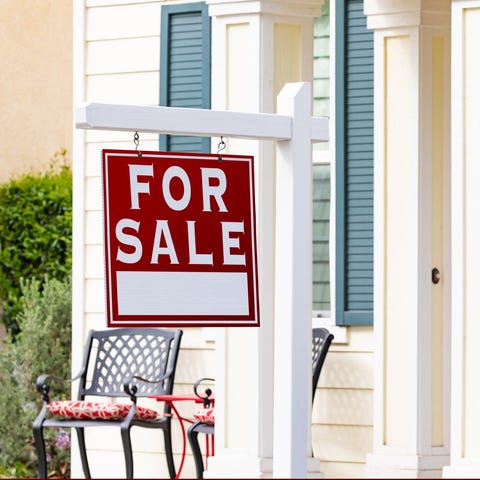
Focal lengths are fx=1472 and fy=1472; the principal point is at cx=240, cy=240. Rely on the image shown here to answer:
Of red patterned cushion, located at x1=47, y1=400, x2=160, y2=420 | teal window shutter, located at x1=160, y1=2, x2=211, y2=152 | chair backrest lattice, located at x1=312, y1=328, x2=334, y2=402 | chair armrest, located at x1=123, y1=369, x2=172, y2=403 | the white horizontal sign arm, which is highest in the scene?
teal window shutter, located at x1=160, y1=2, x2=211, y2=152

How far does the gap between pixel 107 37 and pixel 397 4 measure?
2.35 metres

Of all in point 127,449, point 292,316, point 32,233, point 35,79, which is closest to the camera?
point 292,316

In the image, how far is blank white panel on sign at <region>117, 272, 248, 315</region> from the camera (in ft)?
13.8

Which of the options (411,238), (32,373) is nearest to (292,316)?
(411,238)

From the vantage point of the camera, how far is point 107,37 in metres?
8.95

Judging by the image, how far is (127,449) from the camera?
313 inches

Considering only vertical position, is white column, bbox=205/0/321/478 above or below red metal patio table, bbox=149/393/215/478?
above

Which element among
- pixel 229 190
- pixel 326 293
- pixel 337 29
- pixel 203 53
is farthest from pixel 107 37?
pixel 229 190

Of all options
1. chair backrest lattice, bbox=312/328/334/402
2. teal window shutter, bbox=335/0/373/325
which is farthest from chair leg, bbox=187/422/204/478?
teal window shutter, bbox=335/0/373/325

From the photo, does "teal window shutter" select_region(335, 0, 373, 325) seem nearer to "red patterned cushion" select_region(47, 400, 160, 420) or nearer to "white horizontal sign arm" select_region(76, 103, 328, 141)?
"red patterned cushion" select_region(47, 400, 160, 420)

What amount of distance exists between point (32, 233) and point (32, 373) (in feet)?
7.82

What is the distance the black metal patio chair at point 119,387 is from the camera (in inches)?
317
